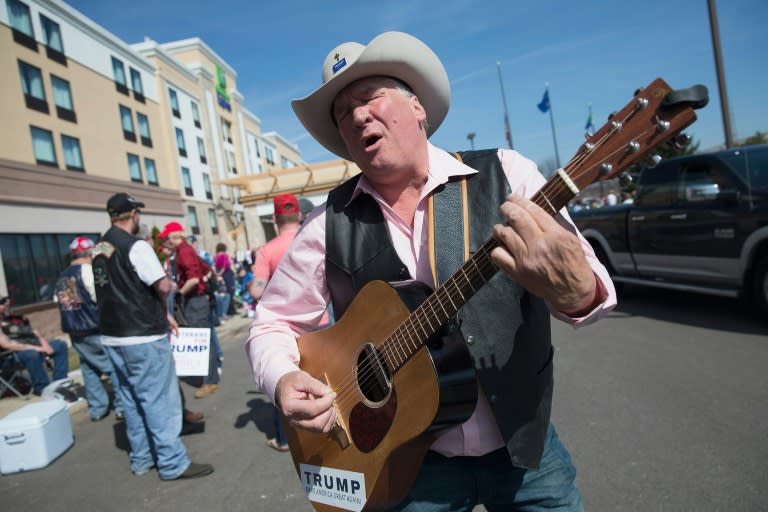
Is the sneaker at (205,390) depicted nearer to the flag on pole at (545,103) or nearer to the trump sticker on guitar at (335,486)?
the trump sticker on guitar at (335,486)

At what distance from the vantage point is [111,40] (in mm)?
22688

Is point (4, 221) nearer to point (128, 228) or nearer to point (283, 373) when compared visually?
point (128, 228)

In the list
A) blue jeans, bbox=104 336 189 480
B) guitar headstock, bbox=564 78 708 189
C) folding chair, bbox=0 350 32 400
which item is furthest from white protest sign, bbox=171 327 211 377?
guitar headstock, bbox=564 78 708 189

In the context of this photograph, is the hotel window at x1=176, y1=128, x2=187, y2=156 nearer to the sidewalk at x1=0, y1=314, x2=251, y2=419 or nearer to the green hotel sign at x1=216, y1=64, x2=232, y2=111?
the green hotel sign at x1=216, y1=64, x2=232, y2=111

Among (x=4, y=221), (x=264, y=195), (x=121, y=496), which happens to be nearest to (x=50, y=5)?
(x=4, y=221)

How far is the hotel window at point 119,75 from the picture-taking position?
2320 centimetres

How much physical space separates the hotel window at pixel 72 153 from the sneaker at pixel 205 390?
1803cm

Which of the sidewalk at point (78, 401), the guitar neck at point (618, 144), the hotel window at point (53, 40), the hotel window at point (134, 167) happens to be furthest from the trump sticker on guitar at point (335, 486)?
the hotel window at point (134, 167)

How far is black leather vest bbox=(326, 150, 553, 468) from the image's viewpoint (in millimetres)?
1300

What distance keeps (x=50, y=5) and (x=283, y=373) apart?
2457cm

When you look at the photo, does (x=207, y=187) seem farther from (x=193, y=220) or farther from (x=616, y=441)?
(x=616, y=441)

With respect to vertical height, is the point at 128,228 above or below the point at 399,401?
above

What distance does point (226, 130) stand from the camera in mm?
37312

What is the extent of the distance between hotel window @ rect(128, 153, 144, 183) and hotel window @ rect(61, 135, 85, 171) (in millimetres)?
3574
